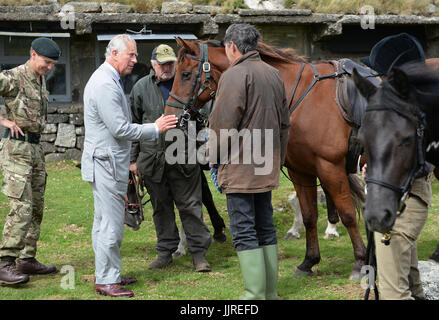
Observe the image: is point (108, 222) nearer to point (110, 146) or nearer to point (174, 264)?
point (110, 146)

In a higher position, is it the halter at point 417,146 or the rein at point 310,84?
the rein at point 310,84

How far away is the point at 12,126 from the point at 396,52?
3.56m

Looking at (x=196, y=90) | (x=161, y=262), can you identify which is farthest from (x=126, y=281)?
(x=196, y=90)

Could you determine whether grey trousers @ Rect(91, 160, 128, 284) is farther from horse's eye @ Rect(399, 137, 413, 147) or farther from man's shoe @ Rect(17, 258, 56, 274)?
horse's eye @ Rect(399, 137, 413, 147)

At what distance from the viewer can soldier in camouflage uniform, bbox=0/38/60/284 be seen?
5.46 metres

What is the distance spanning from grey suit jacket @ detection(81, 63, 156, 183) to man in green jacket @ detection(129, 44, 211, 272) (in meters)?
0.96

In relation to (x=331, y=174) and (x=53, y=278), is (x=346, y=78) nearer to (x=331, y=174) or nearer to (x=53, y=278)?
(x=331, y=174)

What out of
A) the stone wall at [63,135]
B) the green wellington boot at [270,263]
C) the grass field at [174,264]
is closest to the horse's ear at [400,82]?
the green wellington boot at [270,263]

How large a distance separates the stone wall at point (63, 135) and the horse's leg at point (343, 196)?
28.7ft

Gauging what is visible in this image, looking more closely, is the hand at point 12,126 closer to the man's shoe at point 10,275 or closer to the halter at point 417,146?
the man's shoe at point 10,275

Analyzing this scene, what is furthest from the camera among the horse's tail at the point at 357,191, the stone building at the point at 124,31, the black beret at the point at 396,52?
the stone building at the point at 124,31

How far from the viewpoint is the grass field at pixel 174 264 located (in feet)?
17.4

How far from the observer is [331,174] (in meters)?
5.50
